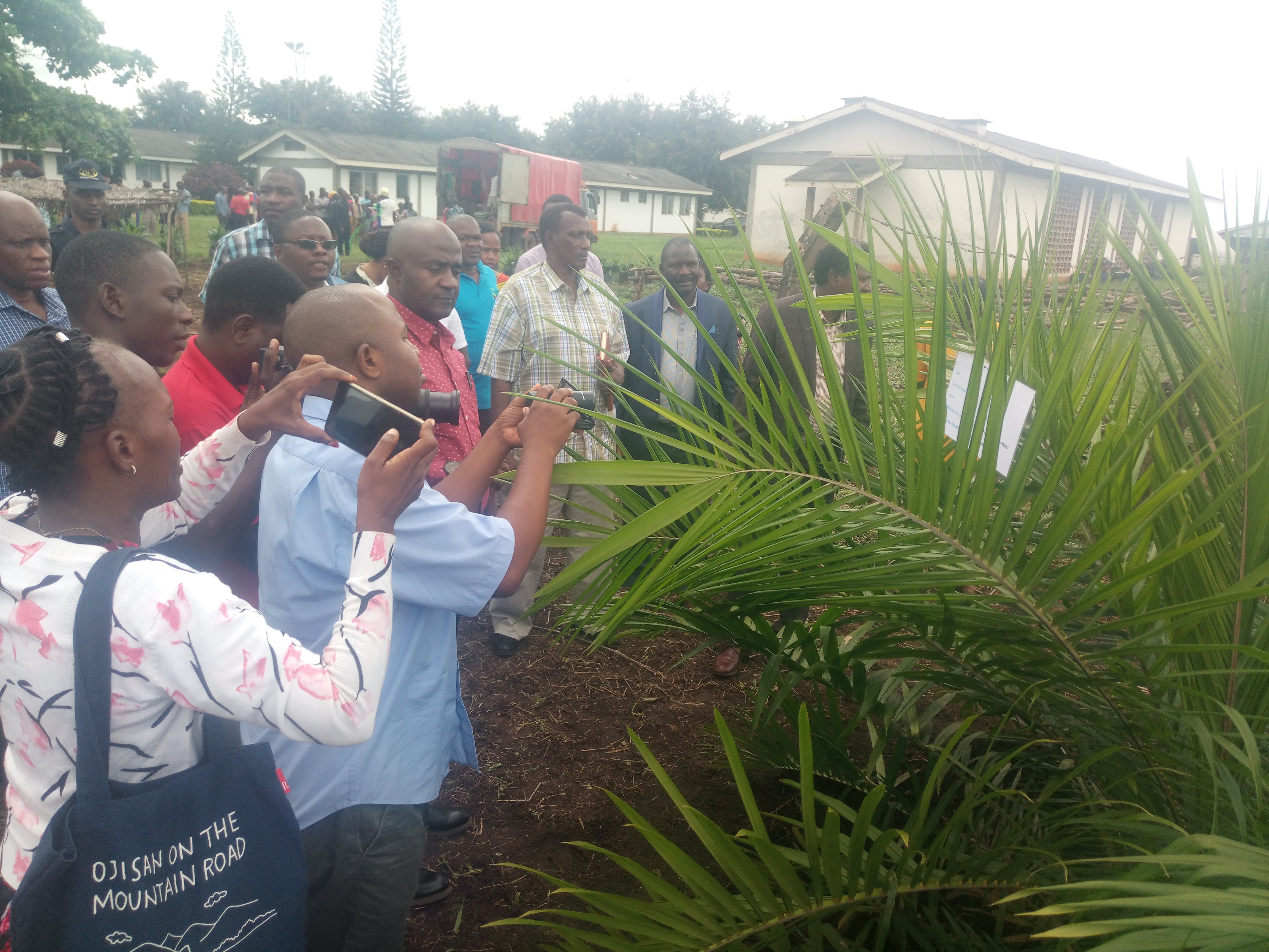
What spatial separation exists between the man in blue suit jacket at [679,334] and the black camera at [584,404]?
2.10m

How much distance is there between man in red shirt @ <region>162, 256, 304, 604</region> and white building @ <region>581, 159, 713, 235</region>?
44.2 meters

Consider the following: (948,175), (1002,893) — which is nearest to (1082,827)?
(1002,893)

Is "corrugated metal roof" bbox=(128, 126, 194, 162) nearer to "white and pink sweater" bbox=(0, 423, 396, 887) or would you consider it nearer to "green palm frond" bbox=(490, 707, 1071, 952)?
"white and pink sweater" bbox=(0, 423, 396, 887)

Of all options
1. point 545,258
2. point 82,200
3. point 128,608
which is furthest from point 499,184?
point 128,608

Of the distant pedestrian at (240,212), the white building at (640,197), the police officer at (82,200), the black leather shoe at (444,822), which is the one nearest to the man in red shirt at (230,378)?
the black leather shoe at (444,822)

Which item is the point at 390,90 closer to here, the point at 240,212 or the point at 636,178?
the point at 636,178

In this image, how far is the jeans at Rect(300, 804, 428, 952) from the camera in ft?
5.56

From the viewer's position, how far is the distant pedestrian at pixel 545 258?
213 inches

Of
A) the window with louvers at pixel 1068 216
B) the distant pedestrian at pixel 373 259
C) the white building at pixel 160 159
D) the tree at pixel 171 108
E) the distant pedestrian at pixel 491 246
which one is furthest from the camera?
the tree at pixel 171 108

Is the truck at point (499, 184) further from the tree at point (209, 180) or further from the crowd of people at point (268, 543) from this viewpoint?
the crowd of people at point (268, 543)

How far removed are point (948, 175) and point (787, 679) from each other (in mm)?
19129

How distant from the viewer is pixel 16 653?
1217 millimetres

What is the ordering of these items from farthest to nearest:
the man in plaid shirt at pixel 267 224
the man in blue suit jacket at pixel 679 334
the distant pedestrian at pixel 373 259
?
the distant pedestrian at pixel 373 259 < the man in plaid shirt at pixel 267 224 < the man in blue suit jacket at pixel 679 334

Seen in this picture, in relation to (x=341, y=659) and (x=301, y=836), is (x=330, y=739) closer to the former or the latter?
(x=341, y=659)
